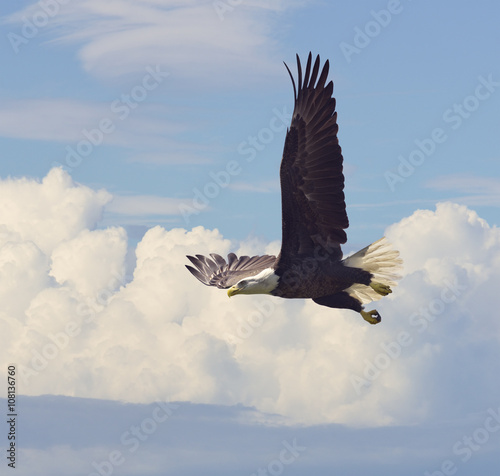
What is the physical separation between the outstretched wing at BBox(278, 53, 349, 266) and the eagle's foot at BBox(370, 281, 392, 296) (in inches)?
52.7

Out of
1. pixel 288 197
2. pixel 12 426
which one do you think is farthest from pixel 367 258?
pixel 12 426

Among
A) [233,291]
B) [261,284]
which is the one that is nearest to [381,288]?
[261,284]

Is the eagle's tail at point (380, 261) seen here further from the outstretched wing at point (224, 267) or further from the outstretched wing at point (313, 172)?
the outstretched wing at point (224, 267)

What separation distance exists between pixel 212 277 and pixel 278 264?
423 centimetres

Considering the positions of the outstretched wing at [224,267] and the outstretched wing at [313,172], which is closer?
the outstretched wing at [313,172]

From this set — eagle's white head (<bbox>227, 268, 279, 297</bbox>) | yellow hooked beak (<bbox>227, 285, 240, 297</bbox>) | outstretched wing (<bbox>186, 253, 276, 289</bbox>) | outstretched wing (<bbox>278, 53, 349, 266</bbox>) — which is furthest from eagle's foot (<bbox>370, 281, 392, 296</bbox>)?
outstretched wing (<bbox>186, 253, 276, 289</bbox>)

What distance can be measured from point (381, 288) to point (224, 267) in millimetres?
5090

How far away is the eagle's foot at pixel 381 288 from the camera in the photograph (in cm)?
1817

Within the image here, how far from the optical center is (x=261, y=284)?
1780cm

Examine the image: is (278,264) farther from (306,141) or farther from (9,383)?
(9,383)

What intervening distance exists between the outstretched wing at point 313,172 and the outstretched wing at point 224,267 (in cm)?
394

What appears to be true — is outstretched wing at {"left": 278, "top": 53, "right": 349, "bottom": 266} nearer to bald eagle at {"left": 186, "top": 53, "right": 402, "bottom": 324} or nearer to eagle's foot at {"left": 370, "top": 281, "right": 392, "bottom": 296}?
bald eagle at {"left": 186, "top": 53, "right": 402, "bottom": 324}

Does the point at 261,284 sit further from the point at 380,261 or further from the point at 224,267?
the point at 224,267

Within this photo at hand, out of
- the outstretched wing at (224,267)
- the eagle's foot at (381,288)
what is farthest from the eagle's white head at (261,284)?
the outstretched wing at (224,267)
